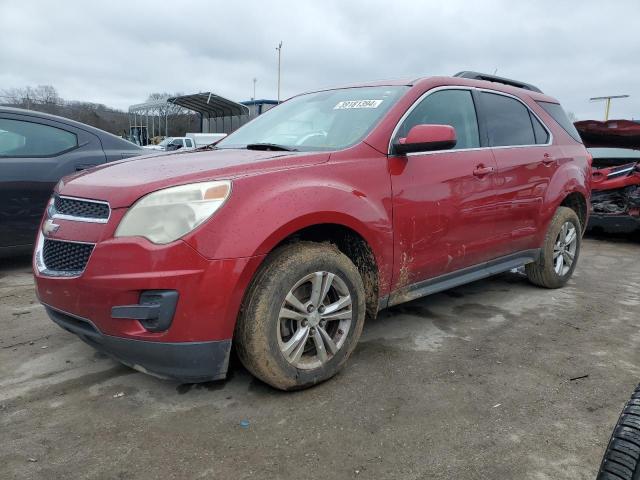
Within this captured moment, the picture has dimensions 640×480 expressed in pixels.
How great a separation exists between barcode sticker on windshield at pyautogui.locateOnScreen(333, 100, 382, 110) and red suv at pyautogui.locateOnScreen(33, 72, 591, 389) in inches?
0.5

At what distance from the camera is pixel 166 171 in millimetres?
2398

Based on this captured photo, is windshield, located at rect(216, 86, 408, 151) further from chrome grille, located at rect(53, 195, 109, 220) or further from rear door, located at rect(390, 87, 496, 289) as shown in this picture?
chrome grille, located at rect(53, 195, 109, 220)

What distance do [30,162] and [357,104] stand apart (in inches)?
125

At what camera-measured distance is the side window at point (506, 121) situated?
3727mm

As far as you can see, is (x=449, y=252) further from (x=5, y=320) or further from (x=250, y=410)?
(x=5, y=320)

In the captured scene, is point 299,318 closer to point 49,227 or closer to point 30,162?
point 49,227

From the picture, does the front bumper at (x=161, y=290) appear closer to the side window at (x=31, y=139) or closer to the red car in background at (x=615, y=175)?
the side window at (x=31, y=139)

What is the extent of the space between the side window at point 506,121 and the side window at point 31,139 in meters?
3.87

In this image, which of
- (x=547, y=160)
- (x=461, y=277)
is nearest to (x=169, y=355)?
(x=461, y=277)

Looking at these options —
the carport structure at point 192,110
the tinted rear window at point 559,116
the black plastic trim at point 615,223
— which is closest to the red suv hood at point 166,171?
the tinted rear window at point 559,116

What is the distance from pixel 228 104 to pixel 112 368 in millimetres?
27270

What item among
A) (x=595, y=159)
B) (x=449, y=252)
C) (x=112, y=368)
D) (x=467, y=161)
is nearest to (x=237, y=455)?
(x=112, y=368)

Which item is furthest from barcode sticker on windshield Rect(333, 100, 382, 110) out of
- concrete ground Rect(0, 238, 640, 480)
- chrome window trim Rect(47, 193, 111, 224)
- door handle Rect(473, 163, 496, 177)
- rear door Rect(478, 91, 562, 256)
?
chrome window trim Rect(47, 193, 111, 224)

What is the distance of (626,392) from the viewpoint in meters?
2.61
